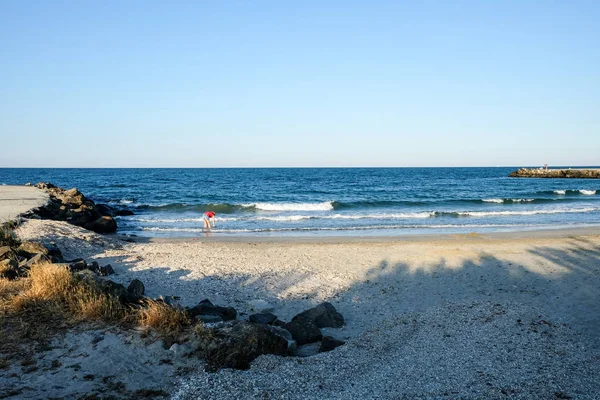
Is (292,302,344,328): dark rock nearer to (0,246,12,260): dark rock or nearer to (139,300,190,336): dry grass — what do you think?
(139,300,190,336): dry grass

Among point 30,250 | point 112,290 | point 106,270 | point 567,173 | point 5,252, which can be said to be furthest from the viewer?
point 567,173

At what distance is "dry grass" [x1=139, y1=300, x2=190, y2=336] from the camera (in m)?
6.44

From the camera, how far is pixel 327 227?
73.8 ft

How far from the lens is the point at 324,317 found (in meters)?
7.96

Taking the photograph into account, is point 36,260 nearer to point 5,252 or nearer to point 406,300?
point 5,252

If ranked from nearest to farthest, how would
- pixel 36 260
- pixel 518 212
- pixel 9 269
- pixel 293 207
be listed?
pixel 9 269 → pixel 36 260 → pixel 518 212 → pixel 293 207

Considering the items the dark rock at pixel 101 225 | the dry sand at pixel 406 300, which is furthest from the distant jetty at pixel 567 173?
the dark rock at pixel 101 225

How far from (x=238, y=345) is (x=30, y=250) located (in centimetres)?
721

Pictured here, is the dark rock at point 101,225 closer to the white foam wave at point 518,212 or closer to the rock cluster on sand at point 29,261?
the rock cluster on sand at point 29,261

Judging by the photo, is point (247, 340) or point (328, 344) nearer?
point (247, 340)

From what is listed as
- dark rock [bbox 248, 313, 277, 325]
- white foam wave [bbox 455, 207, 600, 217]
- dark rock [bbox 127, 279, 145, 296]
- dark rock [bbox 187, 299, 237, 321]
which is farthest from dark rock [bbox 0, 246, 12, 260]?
white foam wave [bbox 455, 207, 600, 217]

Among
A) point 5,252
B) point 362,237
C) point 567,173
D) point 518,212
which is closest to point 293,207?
point 518,212

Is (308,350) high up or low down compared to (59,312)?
down

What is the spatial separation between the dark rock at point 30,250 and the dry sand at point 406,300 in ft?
5.77
